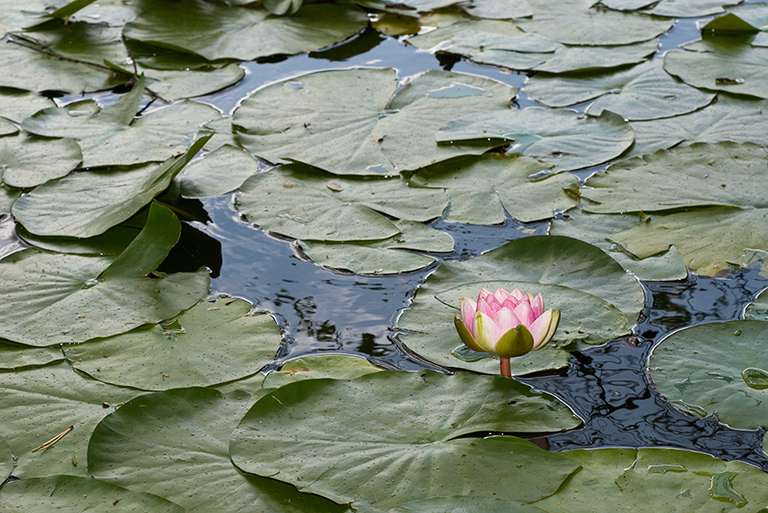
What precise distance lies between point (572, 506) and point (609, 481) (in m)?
0.08

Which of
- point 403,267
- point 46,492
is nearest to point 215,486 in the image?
point 46,492

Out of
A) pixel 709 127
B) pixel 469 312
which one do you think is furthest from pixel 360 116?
pixel 469 312

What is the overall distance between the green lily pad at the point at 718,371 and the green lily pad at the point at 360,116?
0.91m

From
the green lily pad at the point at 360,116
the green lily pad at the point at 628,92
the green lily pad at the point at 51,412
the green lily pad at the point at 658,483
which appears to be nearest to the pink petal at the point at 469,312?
the green lily pad at the point at 658,483

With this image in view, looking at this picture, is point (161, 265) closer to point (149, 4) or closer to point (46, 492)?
point (46, 492)

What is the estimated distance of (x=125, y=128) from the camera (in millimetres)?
2340

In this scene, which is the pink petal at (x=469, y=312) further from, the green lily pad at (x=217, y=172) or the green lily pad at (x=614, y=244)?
the green lily pad at (x=217, y=172)

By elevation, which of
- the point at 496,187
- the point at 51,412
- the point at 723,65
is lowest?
the point at 51,412

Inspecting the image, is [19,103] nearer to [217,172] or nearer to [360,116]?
[217,172]

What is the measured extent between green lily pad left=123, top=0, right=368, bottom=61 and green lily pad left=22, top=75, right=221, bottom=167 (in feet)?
1.55

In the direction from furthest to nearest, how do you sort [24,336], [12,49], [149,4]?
[149,4]
[12,49]
[24,336]

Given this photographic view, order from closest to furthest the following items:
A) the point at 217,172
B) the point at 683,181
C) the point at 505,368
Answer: the point at 505,368 → the point at 683,181 → the point at 217,172

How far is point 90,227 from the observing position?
1.82 m

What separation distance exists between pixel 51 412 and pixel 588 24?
2440mm
